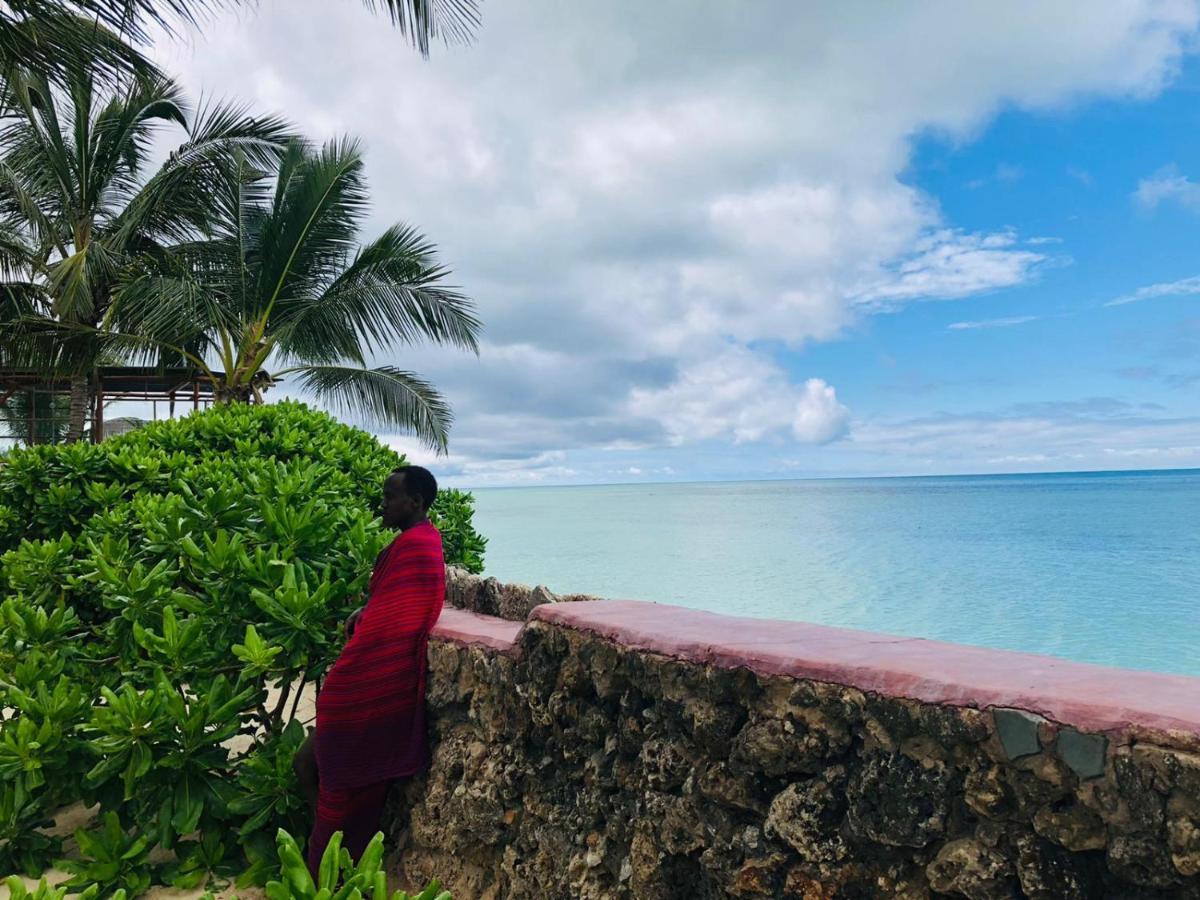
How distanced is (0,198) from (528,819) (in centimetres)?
1827

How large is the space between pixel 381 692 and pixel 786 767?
1623 millimetres

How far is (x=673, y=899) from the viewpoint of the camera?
232 cm

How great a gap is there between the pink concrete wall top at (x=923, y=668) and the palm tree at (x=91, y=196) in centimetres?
1417

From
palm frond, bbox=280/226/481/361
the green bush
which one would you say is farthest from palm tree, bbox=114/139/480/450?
the green bush

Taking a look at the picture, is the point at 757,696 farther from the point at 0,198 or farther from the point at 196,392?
the point at 0,198

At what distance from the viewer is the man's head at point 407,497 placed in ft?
10.3

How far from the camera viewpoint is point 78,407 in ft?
50.2

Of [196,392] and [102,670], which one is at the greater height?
[196,392]

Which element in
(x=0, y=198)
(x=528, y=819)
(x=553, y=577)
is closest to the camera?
(x=528, y=819)

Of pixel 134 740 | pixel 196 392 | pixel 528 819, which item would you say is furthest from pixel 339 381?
pixel 528 819

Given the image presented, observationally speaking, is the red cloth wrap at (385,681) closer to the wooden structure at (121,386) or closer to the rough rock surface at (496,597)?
the rough rock surface at (496,597)

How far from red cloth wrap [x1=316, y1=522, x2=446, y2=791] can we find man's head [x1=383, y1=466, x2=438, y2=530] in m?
0.06

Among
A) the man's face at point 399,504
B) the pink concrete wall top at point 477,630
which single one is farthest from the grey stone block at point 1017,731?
the man's face at point 399,504

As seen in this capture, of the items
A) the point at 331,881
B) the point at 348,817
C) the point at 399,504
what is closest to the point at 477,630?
the point at 399,504
